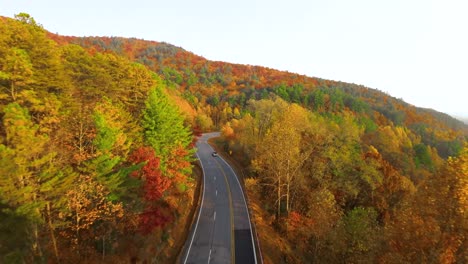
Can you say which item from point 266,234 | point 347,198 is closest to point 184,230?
point 266,234

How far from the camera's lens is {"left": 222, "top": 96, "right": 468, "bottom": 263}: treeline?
12094mm

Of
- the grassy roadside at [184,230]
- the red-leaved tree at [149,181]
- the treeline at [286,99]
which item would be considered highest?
the treeline at [286,99]

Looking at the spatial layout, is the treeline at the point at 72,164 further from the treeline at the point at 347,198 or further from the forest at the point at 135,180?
the treeline at the point at 347,198

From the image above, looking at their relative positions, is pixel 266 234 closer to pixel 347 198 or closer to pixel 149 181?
pixel 149 181

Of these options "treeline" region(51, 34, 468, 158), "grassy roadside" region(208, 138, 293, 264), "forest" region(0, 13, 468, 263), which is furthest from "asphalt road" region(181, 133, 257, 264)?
→ "treeline" region(51, 34, 468, 158)

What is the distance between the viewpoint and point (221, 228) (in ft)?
96.5

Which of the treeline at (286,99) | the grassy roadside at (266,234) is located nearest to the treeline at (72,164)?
the grassy roadside at (266,234)

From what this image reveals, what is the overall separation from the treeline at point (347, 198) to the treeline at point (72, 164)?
39.4 ft

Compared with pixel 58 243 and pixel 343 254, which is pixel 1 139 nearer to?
pixel 58 243

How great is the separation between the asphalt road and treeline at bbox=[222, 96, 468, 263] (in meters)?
4.02

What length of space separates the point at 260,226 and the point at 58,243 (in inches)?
769

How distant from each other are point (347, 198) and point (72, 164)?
37.5 m

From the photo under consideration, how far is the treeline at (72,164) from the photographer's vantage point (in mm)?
14070

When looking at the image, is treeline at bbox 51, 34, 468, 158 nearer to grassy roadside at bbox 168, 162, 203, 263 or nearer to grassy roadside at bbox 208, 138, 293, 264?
grassy roadside at bbox 168, 162, 203, 263
